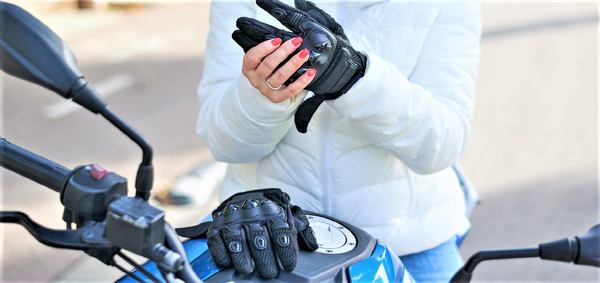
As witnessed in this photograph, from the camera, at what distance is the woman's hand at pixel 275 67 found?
1320 millimetres

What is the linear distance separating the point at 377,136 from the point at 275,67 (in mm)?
352

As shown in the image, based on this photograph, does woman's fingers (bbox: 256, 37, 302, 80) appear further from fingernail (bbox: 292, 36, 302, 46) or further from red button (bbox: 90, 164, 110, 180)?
red button (bbox: 90, 164, 110, 180)

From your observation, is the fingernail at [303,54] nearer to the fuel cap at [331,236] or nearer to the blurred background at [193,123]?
the fuel cap at [331,236]

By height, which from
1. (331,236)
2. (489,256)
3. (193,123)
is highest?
(489,256)

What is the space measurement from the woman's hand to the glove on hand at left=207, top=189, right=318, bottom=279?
20cm

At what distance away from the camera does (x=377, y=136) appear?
163 centimetres

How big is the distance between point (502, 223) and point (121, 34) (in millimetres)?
4270

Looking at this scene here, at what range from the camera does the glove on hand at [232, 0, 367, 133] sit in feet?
4.35

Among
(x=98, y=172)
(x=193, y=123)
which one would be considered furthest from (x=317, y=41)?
(x=193, y=123)

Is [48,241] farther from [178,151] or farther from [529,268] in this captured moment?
[178,151]

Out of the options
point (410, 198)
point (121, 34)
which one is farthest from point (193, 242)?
point (121, 34)

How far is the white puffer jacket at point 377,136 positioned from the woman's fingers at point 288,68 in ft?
0.84

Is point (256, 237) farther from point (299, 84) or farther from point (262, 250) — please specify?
point (299, 84)

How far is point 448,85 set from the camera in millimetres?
1748
